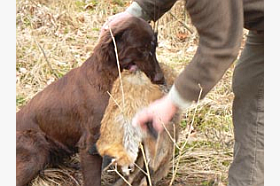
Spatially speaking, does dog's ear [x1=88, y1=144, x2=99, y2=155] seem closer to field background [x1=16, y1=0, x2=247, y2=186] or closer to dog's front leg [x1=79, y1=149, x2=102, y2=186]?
dog's front leg [x1=79, y1=149, x2=102, y2=186]

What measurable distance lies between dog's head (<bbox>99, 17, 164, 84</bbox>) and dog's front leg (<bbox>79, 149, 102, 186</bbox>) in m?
0.76

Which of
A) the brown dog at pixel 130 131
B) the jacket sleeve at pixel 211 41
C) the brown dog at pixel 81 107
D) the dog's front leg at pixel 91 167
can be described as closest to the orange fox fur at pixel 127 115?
the brown dog at pixel 130 131

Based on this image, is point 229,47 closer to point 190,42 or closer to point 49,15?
point 190,42

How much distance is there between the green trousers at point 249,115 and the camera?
3.70m

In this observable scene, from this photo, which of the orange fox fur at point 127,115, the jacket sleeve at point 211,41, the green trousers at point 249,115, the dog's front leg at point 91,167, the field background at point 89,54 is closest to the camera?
the jacket sleeve at point 211,41

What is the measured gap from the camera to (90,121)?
13.1 ft

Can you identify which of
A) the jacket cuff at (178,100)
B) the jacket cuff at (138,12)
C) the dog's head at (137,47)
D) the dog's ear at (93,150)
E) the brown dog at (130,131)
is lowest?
the dog's ear at (93,150)

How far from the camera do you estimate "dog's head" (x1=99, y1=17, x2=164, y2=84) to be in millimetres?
3771

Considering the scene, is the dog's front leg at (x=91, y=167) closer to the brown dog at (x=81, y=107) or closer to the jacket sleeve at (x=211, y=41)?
the brown dog at (x=81, y=107)

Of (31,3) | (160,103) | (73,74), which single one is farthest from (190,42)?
(160,103)

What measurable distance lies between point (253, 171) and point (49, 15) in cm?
479

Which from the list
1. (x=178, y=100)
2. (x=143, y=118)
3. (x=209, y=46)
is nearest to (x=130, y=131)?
(x=143, y=118)

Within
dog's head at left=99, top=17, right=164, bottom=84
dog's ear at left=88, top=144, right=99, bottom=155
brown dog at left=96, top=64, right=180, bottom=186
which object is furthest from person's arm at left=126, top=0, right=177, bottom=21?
dog's ear at left=88, top=144, right=99, bottom=155

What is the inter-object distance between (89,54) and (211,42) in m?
4.42
